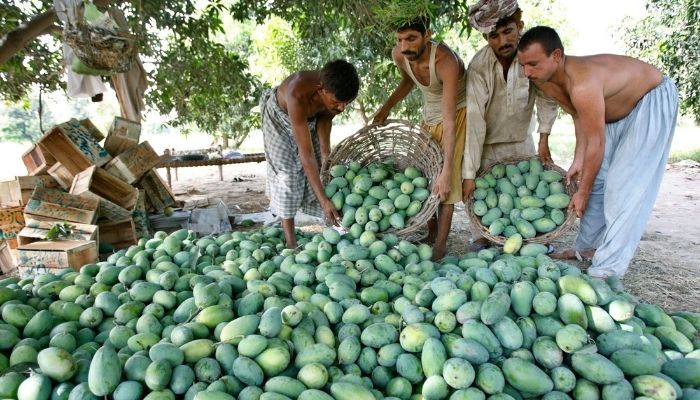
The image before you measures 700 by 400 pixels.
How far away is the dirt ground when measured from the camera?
303 cm

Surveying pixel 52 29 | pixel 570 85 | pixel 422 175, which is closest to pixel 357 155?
pixel 422 175

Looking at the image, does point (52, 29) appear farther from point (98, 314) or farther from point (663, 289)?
point (663, 289)

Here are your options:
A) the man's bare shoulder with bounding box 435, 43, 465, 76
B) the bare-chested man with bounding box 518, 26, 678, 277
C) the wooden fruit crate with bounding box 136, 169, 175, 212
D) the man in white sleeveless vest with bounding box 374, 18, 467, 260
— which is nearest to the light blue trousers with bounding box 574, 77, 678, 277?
the bare-chested man with bounding box 518, 26, 678, 277

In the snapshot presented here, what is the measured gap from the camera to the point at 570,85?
2717 mm

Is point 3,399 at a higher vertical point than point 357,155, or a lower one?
lower

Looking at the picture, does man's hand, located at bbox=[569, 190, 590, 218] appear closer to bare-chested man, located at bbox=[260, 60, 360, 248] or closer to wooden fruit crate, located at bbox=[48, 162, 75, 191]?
bare-chested man, located at bbox=[260, 60, 360, 248]

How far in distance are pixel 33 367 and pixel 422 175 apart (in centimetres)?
264

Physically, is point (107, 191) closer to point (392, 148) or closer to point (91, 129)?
point (91, 129)

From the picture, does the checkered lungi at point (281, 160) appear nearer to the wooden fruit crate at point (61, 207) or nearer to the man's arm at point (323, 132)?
the man's arm at point (323, 132)

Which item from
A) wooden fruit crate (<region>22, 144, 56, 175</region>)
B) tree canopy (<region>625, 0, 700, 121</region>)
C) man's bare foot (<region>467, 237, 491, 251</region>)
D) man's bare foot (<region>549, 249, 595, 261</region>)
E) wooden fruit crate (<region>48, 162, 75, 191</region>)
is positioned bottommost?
man's bare foot (<region>549, 249, 595, 261</region>)

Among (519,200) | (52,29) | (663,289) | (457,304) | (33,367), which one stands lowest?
(663,289)

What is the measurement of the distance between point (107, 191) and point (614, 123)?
4653 mm

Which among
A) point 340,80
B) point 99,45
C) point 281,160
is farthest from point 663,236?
point 99,45

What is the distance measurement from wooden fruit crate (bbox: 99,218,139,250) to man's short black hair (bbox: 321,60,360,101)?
2.60 meters
